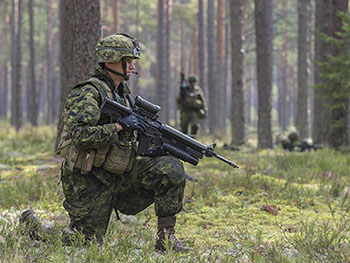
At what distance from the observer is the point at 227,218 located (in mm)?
4887

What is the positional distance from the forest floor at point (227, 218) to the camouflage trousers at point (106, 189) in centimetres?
24

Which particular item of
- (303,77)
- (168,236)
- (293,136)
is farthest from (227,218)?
(303,77)

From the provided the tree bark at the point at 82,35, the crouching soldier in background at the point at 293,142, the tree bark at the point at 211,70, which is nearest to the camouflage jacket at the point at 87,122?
the tree bark at the point at 82,35

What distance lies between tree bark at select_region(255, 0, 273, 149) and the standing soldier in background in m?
2.03

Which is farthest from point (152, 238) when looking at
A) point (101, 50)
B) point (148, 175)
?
point (101, 50)

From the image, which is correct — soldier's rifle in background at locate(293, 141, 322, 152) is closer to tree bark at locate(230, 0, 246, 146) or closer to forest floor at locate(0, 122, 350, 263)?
tree bark at locate(230, 0, 246, 146)

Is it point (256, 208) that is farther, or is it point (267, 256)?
point (256, 208)

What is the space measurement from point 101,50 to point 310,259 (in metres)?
2.66

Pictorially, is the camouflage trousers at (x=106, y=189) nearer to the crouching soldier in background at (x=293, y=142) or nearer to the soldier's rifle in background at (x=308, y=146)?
the soldier's rifle in background at (x=308, y=146)

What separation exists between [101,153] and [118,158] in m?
0.17

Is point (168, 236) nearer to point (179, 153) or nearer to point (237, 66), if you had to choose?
point (179, 153)

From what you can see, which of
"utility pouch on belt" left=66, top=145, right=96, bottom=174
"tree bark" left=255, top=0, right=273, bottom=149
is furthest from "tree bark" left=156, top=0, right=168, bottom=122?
"utility pouch on belt" left=66, top=145, right=96, bottom=174

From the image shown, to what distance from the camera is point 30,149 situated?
10.5 metres

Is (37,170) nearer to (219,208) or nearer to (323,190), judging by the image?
(219,208)
